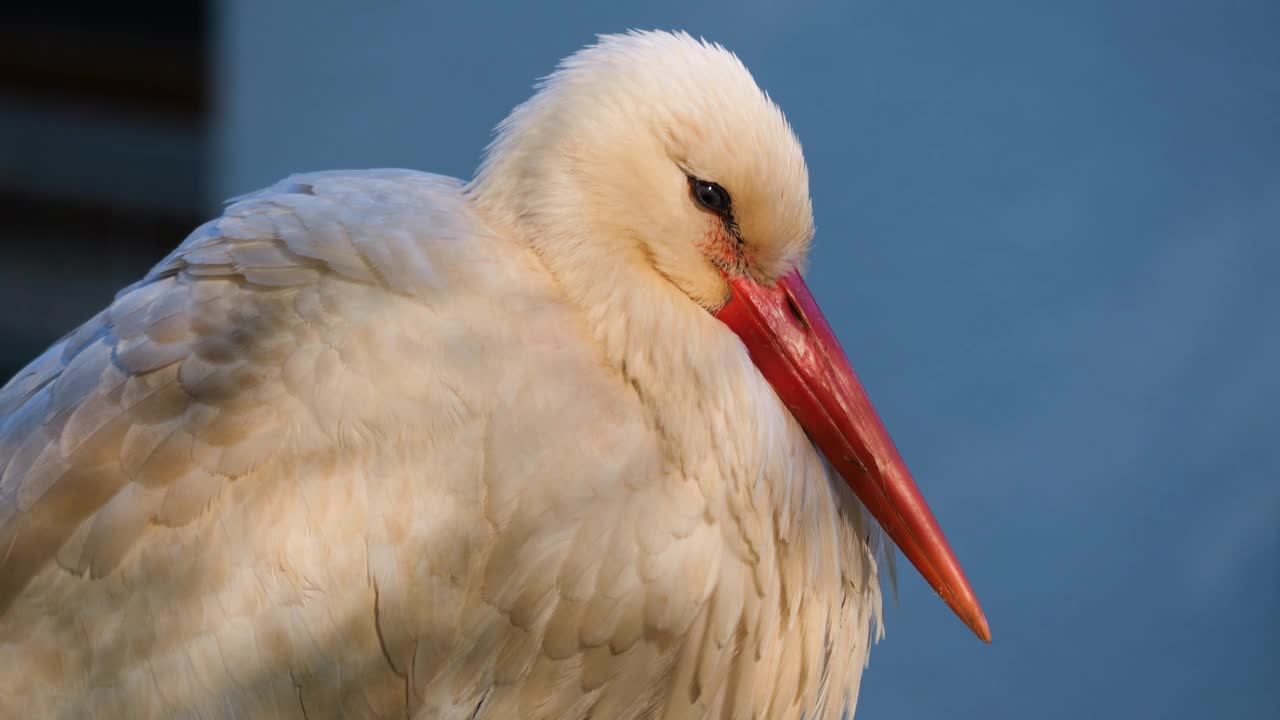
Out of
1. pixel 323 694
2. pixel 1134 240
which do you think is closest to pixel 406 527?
pixel 323 694

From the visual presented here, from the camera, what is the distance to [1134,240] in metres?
2.18

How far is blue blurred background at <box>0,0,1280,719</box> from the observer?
84.7 inches

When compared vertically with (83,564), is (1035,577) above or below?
below

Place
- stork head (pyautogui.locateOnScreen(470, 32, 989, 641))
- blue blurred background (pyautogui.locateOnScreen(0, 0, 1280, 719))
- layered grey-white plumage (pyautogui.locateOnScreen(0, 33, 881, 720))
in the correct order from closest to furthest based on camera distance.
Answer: layered grey-white plumage (pyautogui.locateOnScreen(0, 33, 881, 720))
stork head (pyautogui.locateOnScreen(470, 32, 989, 641))
blue blurred background (pyautogui.locateOnScreen(0, 0, 1280, 719))

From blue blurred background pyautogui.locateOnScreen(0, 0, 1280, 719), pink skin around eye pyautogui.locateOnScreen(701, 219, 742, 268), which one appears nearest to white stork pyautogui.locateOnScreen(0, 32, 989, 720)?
pink skin around eye pyautogui.locateOnScreen(701, 219, 742, 268)

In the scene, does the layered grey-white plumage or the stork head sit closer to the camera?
the layered grey-white plumage

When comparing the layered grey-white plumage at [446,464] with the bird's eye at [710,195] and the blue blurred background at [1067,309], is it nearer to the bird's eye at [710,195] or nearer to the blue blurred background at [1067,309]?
the bird's eye at [710,195]

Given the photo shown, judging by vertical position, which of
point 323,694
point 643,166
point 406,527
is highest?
point 643,166

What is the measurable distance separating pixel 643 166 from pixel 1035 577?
127cm

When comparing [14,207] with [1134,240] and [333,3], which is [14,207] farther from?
[1134,240]

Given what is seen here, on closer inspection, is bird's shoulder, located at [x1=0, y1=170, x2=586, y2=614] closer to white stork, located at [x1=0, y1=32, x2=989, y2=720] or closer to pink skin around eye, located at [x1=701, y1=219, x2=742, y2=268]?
white stork, located at [x1=0, y1=32, x2=989, y2=720]

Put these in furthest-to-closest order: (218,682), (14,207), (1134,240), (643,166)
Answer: (14,207), (1134,240), (643,166), (218,682)

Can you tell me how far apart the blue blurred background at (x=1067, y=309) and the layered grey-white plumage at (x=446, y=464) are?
3.04 feet

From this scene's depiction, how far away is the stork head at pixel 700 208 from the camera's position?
126 centimetres
